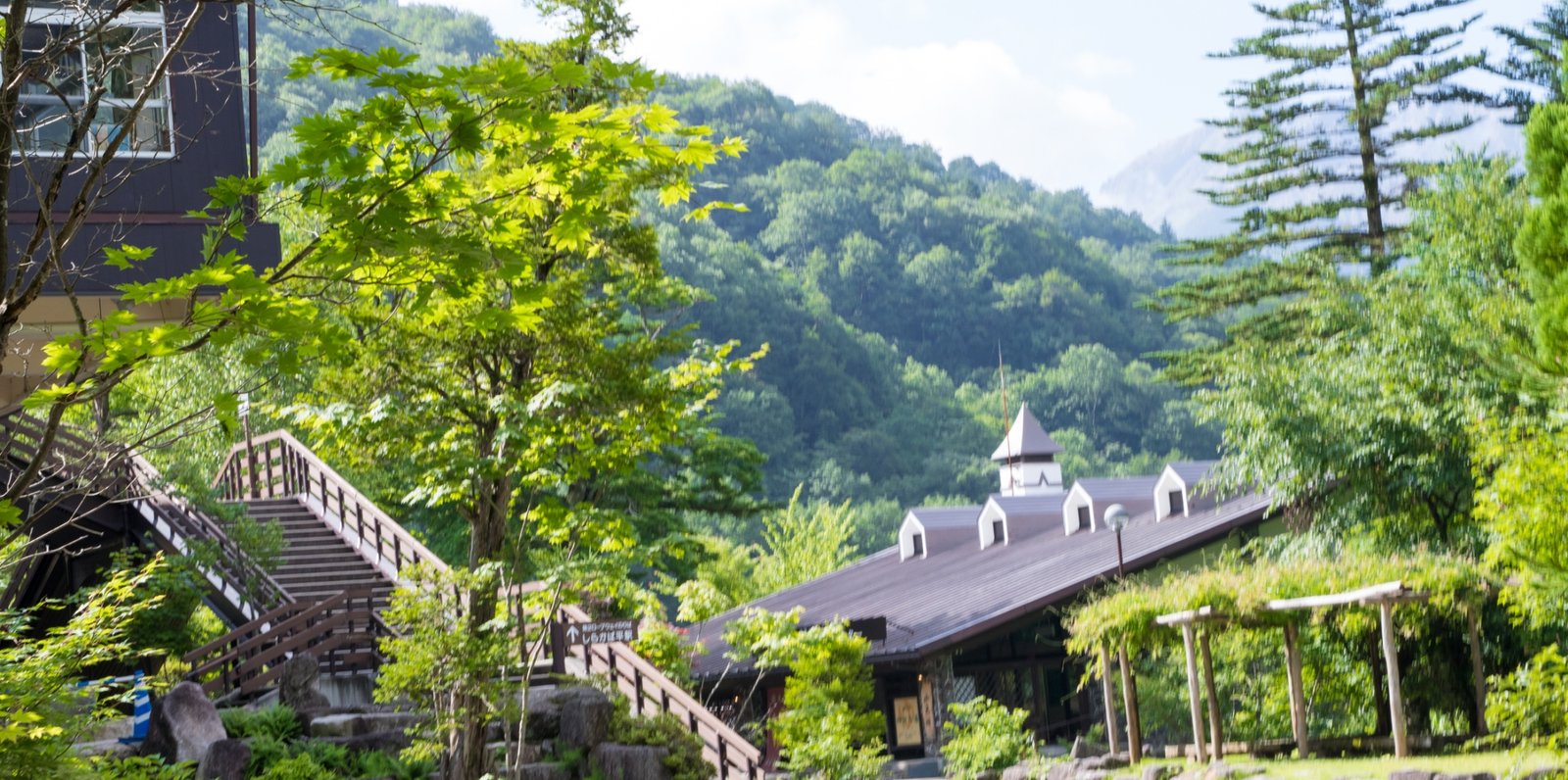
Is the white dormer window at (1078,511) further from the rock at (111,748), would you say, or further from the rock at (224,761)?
the rock at (111,748)

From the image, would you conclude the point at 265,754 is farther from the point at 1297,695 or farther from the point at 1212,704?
the point at 1297,695

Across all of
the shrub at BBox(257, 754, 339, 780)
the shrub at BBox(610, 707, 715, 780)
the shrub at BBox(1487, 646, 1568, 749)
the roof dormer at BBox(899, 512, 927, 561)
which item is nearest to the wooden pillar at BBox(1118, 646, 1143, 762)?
the shrub at BBox(1487, 646, 1568, 749)

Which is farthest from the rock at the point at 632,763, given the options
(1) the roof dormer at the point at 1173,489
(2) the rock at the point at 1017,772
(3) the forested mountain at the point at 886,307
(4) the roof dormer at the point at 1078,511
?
(3) the forested mountain at the point at 886,307

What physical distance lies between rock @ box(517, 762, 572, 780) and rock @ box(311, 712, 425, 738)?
1.21m

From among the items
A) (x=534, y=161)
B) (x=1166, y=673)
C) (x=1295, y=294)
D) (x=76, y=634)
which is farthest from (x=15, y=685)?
(x=1295, y=294)

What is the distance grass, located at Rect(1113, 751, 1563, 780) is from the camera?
1214 centimetres

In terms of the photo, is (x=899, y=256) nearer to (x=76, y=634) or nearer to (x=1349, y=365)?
(x=1349, y=365)

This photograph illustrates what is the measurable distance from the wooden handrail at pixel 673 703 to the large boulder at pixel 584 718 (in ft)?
2.10

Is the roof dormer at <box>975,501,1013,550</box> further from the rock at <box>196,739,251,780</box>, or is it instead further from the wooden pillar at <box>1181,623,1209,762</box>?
the rock at <box>196,739,251,780</box>

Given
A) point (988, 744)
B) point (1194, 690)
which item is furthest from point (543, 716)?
point (1194, 690)

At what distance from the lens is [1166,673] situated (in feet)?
74.7

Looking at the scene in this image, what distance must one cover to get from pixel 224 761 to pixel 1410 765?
10.3 metres

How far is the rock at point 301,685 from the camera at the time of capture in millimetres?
15695

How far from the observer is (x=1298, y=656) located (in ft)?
53.6
